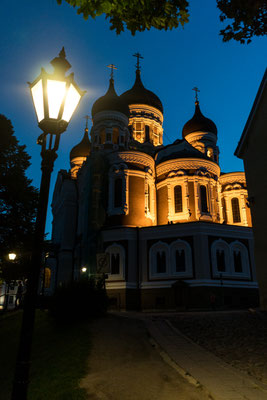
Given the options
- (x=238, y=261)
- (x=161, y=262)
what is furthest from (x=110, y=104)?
(x=238, y=261)

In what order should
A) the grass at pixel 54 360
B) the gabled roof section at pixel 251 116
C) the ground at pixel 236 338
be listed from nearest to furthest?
the grass at pixel 54 360 < the ground at pixel 236 338 < the gabled roof section at pixel 251 116

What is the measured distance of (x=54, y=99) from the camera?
487 centimetres

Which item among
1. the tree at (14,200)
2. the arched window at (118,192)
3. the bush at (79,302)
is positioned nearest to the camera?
the bush at (79,302)

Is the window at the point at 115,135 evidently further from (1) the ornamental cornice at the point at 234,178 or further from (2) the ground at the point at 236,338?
(2) the ground at the point at 236,338

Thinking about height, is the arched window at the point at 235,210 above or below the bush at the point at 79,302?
above

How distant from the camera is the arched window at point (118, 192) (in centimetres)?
3291

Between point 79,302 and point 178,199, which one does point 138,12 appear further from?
point 178,199

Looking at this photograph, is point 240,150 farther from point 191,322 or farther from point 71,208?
point 71,208

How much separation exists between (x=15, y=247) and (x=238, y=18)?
1847cm

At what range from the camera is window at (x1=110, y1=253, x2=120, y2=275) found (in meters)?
28.9

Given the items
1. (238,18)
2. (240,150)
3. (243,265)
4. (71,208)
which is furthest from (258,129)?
(71,208)

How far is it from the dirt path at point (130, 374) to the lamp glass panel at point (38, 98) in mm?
5082

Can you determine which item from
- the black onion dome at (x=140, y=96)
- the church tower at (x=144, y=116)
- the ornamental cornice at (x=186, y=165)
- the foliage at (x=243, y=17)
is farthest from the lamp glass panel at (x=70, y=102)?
the black onion dome at (x=140, y=96)

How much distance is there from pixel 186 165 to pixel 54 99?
29.8m
